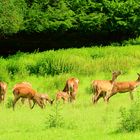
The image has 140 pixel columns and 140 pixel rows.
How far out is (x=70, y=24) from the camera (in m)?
40.2

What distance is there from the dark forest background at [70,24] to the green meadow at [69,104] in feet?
17.4

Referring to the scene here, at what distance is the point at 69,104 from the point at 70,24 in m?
18.7

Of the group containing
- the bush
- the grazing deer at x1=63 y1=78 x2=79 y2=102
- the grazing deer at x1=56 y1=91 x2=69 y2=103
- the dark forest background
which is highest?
the dark forest background

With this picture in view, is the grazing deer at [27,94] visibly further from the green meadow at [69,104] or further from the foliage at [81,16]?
the foliage at [81,16]

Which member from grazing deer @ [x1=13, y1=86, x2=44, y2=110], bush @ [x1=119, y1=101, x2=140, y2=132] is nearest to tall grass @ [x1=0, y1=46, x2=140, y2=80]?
grazing deer @ [x1=13, y1=86, x2=44, y2=110]

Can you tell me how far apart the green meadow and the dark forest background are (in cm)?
531

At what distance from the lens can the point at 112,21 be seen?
136ft

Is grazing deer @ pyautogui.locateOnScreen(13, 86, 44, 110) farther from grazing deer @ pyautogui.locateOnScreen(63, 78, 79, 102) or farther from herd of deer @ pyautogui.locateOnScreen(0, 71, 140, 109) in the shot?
grazing deer @ pyautogui.locateOnScreen(63, 78, 79, 102)

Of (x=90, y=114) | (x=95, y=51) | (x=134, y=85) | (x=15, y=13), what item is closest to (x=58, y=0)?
(x=15, y=13)

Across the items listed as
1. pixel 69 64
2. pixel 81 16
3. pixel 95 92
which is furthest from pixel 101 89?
pixel 81 16

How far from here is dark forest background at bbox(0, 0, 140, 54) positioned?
40094 millimetres

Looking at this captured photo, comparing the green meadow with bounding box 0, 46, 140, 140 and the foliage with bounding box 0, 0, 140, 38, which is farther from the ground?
the foliage with bounding box 0, 0, 140, 38

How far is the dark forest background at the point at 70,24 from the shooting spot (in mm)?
40094

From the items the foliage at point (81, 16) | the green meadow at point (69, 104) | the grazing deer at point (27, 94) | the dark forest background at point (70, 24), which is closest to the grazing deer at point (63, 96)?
the green meadow at point (69, 104)
